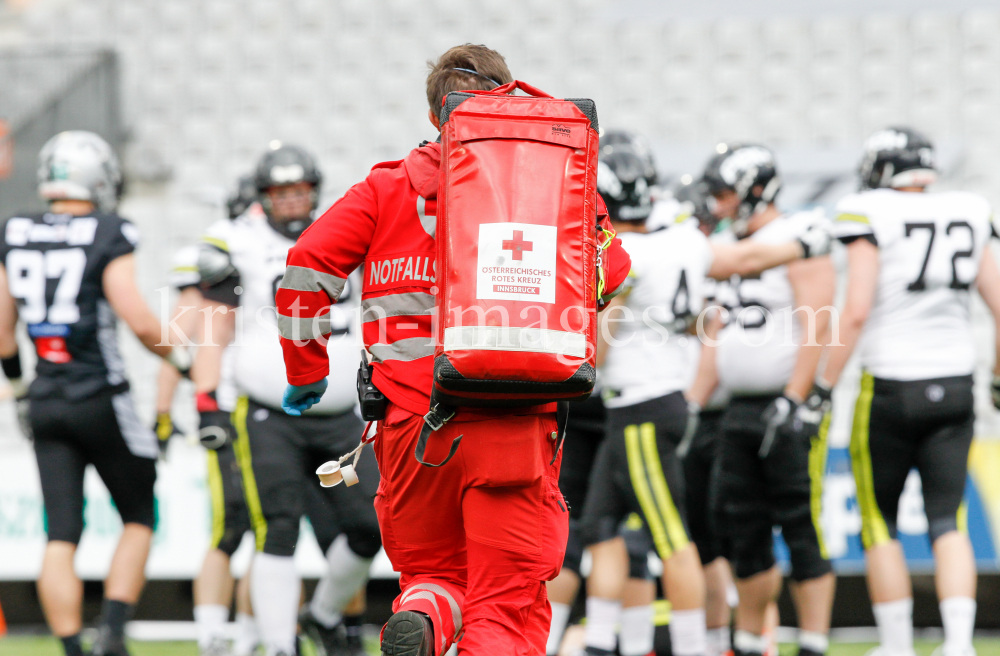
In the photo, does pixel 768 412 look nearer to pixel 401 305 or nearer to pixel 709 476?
pixel 709 476

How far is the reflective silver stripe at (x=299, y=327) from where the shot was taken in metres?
2.78

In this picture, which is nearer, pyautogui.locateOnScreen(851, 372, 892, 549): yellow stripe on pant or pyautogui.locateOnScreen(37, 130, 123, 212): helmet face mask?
pyautogui.locateOnScreen(851, 372, 892, 549): yellow stripe on pant

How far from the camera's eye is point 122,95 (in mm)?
11438

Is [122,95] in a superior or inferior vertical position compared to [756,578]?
superior

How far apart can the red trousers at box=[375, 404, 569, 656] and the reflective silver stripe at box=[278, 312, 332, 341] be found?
0.91ft

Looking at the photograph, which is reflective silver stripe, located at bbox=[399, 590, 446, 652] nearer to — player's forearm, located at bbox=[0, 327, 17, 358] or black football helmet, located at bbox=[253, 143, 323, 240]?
black football helmet, located at bbox=[253, 143, 323, 240]

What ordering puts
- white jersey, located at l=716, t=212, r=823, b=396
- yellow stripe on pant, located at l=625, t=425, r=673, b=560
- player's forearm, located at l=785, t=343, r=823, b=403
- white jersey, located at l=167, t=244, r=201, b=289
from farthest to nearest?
white jersey, located at l=167, t=244, r=201, b=289 → white jersey, located at l=716, t=212, r=823, b=396 → player's forearm, located at l=785, t=343, r=823, b=403 → yellow stripe on pant, located at l=625, t=425, r=673, b=560

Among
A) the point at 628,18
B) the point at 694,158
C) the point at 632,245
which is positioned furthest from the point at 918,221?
the point at 628,18

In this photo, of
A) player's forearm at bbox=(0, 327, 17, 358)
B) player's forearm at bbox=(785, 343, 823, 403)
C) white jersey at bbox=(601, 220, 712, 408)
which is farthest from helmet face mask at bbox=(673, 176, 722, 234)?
player's forearm at bbox=(0, 327, 17, 358)

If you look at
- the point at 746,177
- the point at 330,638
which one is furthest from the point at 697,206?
the point at 330,638

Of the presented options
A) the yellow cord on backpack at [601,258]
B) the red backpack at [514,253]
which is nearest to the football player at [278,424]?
the yellow cord on backpack at [601,258]

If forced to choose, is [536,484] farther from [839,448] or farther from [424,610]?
[839,448]

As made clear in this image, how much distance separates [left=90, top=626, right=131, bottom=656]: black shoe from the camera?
4.62 meters

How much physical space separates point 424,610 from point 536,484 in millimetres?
405
